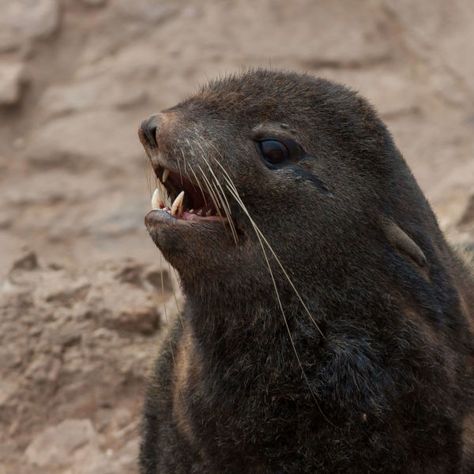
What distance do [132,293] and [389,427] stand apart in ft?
7.29

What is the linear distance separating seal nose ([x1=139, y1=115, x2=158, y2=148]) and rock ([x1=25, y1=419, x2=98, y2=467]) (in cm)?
182

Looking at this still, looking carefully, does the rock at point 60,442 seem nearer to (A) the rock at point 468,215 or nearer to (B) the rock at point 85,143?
(A) the rock at point 468,215

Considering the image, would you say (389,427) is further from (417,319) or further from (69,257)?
(69,257)

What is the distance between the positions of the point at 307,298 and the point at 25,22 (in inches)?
215

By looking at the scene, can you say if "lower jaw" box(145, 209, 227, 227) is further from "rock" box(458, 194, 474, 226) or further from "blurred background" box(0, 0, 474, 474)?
"rock" box(458, 194, 474, 226)

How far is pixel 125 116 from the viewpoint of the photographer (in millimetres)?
8109

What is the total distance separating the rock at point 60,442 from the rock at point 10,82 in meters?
3.47

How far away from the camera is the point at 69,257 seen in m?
7.06

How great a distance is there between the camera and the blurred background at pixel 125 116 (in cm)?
552

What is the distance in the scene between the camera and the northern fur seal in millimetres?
3760

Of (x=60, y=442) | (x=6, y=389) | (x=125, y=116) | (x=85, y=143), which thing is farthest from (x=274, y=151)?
(x=125, y=116)

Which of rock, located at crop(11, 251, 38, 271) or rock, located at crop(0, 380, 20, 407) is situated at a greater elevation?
rock, located at crop(11, 251, 38, 271)

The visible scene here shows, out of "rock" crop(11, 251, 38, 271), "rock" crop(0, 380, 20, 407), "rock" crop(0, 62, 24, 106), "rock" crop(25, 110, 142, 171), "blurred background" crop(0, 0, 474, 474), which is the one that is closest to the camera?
"rock" crop(0, 380, 20, 407)

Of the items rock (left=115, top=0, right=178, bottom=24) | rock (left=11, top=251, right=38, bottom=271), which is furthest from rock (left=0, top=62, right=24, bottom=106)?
rock (left=11, top=251, right=38, bottom=271)
